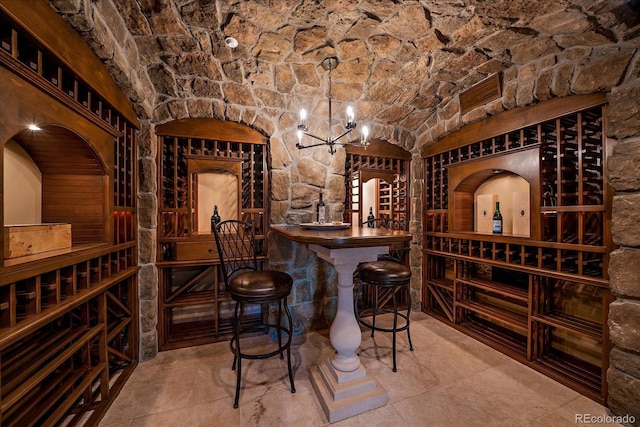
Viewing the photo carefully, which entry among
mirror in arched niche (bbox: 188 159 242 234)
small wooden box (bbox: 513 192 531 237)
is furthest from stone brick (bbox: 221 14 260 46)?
small wooden box (bbox: 513 192 531 237)

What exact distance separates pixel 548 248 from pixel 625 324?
58 centimetres

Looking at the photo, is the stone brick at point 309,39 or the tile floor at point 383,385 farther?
the stone brick at point 309,39

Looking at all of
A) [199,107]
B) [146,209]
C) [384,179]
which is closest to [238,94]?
[199,107]

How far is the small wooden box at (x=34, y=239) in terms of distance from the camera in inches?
38.0

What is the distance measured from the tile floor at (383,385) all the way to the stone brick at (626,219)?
102cm

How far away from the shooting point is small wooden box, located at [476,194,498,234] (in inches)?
96.1

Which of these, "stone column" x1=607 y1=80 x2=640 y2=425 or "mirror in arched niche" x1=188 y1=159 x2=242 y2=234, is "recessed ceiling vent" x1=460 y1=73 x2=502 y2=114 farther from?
"mirror in arched niche" x1=188 y1=159 x2=242 y2=234

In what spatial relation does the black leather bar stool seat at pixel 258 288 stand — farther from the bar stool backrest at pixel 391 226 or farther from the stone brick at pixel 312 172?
the bar stool backrest at pixel 391 226

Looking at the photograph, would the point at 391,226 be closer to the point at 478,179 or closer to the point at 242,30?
the point at 478,179

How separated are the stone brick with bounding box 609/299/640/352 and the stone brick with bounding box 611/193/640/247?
1.13 ft

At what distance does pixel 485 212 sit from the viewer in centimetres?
253

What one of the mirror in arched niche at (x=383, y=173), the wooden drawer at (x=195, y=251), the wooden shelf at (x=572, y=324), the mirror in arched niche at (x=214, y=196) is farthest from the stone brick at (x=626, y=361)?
the mirror in arched niche at (x=214, y=196)

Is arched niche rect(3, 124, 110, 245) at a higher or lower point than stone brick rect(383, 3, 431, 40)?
lower

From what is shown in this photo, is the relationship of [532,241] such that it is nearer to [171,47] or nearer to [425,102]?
[425,102]
